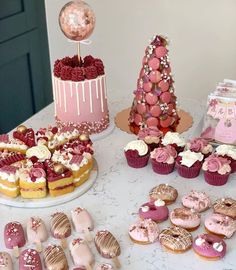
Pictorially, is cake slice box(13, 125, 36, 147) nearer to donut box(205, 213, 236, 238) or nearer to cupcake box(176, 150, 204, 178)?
cupcake box(176, 150, 204, 178)

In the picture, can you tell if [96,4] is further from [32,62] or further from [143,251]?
[143,251]

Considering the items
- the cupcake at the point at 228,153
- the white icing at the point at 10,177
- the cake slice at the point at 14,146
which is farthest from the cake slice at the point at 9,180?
the cupcake at the point at 228,153

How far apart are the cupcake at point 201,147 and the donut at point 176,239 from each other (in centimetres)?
33

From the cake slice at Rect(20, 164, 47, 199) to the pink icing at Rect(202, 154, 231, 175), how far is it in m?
0.42

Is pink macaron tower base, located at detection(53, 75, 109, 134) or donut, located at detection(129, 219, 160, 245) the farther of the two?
pink macaron tower base, located at detection(53, 75, 109, 134)

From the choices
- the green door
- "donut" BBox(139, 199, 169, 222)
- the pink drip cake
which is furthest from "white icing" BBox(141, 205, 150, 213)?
the green door

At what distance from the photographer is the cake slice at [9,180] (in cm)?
121

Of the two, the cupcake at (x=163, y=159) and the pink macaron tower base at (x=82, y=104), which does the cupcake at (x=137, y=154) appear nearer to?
the cupcake at (x=163, y=159)

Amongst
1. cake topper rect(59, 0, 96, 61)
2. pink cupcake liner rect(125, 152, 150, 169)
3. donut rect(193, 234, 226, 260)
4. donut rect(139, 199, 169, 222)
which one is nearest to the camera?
donut rect(193, 234, 226, 260)

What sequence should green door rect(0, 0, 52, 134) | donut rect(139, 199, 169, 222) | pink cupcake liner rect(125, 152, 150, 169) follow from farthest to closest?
green door rect(0, 0, 52, 134)
pink cupcake liner rect(125, 152, 150, 169)
donut rect(139, 199, 169, 222)

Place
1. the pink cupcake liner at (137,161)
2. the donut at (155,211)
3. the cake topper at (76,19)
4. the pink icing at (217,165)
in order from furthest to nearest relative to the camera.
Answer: the cake topper at (76,19) → the pink cupcake liner at (137,161) → the pink icing at (217,165) → the donut at (155,211)

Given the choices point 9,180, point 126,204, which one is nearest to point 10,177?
point 9,180

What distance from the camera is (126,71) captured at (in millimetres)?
2658

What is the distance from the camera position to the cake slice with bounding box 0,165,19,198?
3.96 feet
